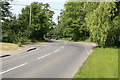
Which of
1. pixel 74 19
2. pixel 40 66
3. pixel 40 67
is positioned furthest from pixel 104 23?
pixel 74 19

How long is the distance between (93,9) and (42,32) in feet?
82.0

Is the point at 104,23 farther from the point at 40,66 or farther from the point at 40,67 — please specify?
the point at 40,67

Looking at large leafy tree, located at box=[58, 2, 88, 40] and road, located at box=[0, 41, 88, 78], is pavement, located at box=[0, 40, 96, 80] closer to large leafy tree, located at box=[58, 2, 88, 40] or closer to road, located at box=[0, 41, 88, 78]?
road, located at box=[0, 41, 88, 78]

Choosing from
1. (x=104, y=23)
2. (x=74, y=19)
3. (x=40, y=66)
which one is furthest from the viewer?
(x=74, y=19)

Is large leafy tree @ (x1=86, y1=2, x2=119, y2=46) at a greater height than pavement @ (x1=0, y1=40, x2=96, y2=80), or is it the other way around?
large leafy tree @ (x1=86, y1=2, x2=119, y2=46)

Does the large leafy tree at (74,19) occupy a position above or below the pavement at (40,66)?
above

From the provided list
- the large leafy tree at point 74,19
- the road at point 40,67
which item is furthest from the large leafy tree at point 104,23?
the large leafy tree at point 74,19

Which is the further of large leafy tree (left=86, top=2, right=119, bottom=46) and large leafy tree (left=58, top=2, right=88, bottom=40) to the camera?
large leafy tree (left=58, top=2, right=88, bottom=40)

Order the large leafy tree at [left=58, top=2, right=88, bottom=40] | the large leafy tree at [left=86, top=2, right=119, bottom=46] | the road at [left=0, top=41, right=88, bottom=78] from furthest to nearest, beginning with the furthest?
1. the large leafy tree at [left=58, top=2, right=88, bottom=40]
2. the large leafy tree at [left=86, top=2, right=119, bottom=46]
3. the road at [left=0, top=41, right=88, bottom=78]

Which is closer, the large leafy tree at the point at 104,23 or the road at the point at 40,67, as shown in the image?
the road at the point at 40,67

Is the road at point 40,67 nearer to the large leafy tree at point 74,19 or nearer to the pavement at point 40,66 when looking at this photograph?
the pavement at point 40,66

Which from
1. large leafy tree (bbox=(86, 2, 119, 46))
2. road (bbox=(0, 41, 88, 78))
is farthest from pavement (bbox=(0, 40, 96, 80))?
large leafy tree (bbox=(86, 2, 119, 46))

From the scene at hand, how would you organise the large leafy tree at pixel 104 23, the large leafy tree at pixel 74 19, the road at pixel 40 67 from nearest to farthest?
the road at pixel 40 67
the large leafy tree at pixel 104 23
the large leafy tree at pixel 74 19

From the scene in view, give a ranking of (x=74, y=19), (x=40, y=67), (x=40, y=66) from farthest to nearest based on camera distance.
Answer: (x=74, y=19), (x=40, y=66), (x=40, y=67)
